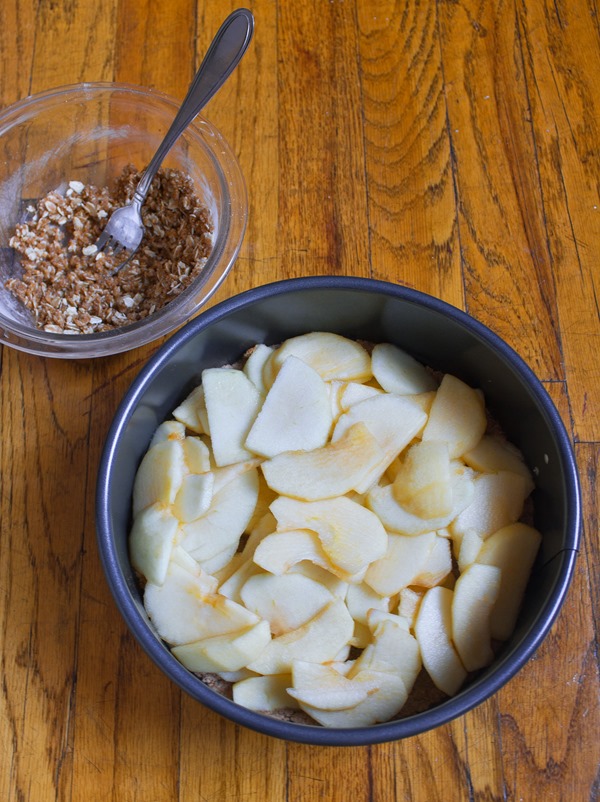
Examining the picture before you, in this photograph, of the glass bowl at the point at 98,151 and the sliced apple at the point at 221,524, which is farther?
the glass bowl at the point at 98,151

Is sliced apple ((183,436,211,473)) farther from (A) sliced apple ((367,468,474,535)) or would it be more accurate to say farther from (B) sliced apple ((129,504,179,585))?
(A) sliced apple ((367,468,474,535))

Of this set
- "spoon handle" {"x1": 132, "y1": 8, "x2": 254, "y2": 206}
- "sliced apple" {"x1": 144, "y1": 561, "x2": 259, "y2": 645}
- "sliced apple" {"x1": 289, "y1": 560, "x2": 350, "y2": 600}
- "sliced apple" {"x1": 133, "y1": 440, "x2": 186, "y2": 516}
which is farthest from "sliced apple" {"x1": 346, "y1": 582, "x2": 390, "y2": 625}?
"spoon handle" {"x1": 132, "y1": 8, "x2": 254, "y2": 206}

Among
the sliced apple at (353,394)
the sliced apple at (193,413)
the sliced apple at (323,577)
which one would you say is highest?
the sliced apple at (353,394)

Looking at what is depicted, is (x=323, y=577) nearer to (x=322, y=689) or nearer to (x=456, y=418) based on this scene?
(x=322, y=689)

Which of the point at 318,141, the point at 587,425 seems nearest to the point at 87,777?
the point at 587,425

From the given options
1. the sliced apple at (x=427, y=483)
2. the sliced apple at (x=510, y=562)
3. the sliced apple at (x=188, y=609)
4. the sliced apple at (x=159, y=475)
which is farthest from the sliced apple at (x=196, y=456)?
the sliced apple at (x=510, y=562)

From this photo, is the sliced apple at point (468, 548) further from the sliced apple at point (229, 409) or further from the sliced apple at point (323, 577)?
the sliced apple at point (229, 409)

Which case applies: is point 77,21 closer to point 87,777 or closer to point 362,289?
point 362,289
